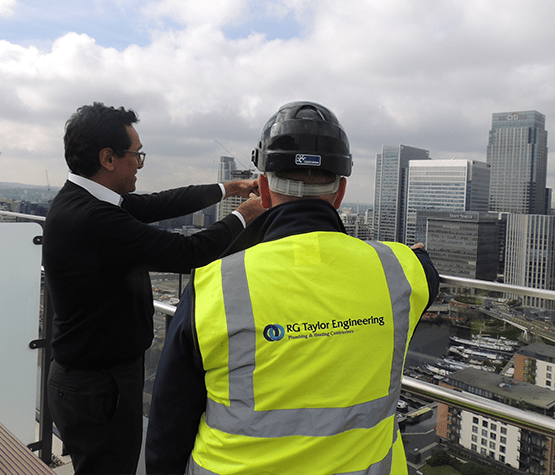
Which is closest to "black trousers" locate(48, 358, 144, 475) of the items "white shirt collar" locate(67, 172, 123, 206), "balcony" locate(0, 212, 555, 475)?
"balcony" locate(0, 212, 555, 475)

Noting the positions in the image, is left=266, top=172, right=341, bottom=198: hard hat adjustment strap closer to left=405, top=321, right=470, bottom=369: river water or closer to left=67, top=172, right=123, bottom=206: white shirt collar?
left=405, top=321, right=470, bottom=369: river water

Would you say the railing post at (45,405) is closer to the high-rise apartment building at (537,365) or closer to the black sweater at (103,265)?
the black sweater at (103,265)

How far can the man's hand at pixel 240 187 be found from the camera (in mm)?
2158

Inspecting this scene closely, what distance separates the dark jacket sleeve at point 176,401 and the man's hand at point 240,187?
1211 mm

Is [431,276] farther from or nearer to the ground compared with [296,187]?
nearer to the ground

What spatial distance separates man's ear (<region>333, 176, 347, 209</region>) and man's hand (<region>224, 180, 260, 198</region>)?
0.99 m

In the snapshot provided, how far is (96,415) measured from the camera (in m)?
1.64

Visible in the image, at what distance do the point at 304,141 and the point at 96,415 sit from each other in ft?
4.04

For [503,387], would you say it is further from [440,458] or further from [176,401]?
[176,401]

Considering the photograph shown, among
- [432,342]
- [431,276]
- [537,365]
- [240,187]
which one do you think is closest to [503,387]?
[537,365]

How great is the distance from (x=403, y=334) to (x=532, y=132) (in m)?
116

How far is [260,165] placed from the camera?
1.14 metres

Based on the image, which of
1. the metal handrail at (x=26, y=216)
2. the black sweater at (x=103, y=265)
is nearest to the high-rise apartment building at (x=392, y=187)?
the metal handrail at (x=26, y=216)

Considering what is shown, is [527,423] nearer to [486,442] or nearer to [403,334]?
[486,442]
